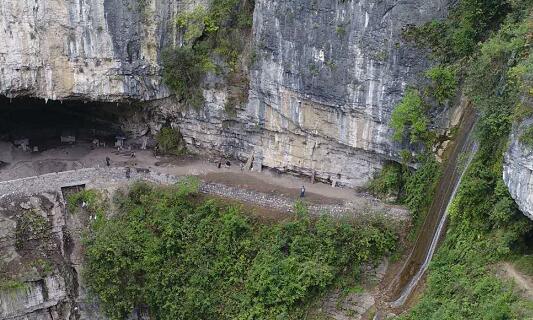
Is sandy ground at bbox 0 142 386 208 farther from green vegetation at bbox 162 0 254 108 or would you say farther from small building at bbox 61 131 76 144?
green vegetation at bbox 162 0 254 108

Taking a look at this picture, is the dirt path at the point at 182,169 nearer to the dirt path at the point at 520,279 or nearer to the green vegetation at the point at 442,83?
the green vegetation at the point at 442,83

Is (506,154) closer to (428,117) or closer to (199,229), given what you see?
(428,117)

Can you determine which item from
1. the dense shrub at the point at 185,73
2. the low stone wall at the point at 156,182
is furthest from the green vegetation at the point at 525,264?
the dense shrub at the point at 185,73

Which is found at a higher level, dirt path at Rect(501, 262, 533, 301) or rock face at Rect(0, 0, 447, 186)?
rock face at Rect(0, 0, 447, 186)

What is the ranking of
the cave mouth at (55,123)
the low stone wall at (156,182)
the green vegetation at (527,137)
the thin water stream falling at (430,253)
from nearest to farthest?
the green vegetation at (527,137) → the thin water stream falling at (430,253) → the low stone wall at (156,182) → the cave mouth at (55,123)

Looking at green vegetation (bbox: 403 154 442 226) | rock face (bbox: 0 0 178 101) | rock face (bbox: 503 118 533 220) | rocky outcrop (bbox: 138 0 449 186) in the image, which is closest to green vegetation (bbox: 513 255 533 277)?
rock face (bbox: 503 118 533 220)

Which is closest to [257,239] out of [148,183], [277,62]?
[148,183]

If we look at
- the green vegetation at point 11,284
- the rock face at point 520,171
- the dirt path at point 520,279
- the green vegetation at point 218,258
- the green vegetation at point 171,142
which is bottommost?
the green vegetation at point 11,284
